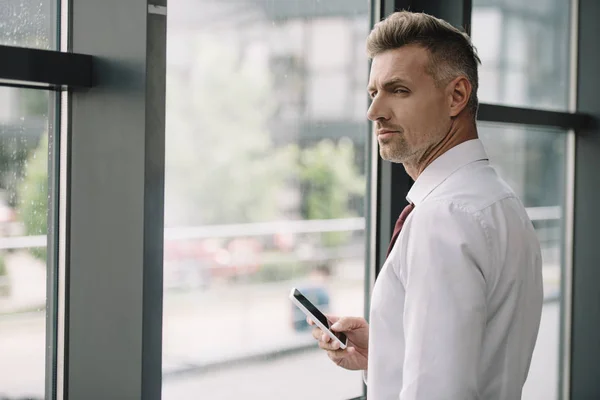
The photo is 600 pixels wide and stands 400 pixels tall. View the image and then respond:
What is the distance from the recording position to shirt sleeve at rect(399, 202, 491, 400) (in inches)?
44.6

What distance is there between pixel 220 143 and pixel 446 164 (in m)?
0.72

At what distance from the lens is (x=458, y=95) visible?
1383 millimetres

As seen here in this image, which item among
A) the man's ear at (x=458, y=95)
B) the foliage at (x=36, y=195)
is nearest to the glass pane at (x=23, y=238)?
the foliage at (x=36, y=195)

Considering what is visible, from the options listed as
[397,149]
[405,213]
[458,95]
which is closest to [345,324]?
[405,213]

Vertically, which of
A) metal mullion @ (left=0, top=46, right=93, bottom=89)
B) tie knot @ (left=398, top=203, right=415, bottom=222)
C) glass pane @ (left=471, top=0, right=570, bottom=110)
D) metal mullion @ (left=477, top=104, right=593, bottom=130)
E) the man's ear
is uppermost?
glass pane @ (left=471, top=0, right=570, bottom=110)

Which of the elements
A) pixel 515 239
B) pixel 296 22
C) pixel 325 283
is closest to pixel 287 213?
pixel 325 283

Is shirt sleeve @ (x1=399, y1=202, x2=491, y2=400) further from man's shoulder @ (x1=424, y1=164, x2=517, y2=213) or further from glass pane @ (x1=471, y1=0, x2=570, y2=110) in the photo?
glass pane @ (x1=471, y1=0, x2=570, y2=110)

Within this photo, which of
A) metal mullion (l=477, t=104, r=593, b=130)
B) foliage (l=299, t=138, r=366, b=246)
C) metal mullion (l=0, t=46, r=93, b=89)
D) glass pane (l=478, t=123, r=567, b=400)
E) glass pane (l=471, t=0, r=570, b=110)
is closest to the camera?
metal mullion (l=0, t=46, r=93, b=89)

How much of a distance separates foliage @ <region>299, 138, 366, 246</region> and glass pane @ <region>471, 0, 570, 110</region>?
0.82 m

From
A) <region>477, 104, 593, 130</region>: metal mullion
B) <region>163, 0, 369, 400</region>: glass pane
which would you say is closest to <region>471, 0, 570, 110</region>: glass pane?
<region>477, 104, 593, 130</region>: metal mullion

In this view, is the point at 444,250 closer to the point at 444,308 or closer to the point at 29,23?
the point at 444,308

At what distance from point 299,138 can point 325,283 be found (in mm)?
447

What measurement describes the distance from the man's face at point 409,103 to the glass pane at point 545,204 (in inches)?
67.7

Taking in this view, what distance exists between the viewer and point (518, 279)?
48.1 inches
